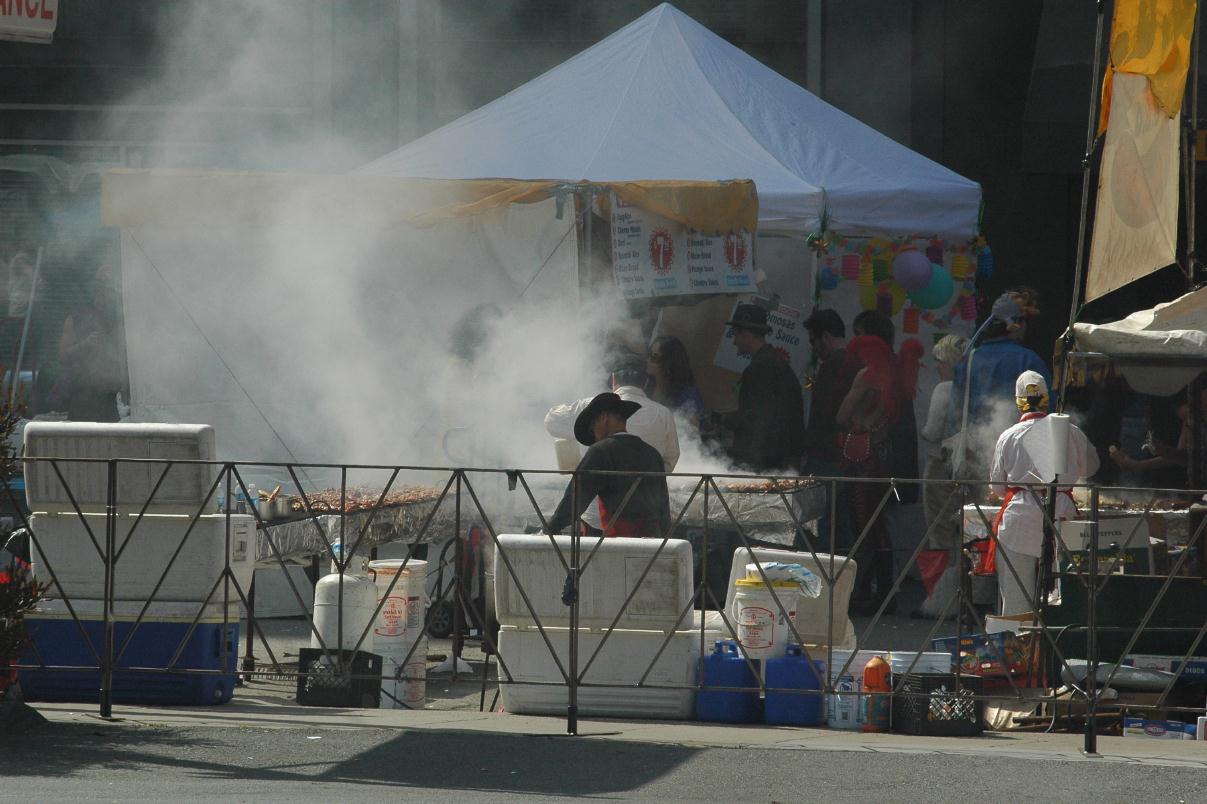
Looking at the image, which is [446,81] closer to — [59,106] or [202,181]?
[59,106]

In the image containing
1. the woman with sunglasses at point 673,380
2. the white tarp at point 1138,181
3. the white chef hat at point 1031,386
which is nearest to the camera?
the white tarp at point 1138,181

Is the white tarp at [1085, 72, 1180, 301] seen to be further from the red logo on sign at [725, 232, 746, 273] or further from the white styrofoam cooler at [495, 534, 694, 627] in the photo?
the white styrofoam cooler at [495, 534, 694, 627]

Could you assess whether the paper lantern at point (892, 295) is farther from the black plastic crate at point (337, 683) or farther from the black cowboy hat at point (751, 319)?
the black plastic crate at point (337, 683)

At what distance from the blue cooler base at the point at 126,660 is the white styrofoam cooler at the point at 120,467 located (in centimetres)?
56

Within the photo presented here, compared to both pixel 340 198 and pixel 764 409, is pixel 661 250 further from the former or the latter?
pixel 340 198

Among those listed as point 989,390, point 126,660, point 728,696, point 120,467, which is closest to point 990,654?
point 728,696

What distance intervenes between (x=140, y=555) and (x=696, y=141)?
5.68 m

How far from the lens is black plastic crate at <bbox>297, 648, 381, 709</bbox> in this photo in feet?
26.2

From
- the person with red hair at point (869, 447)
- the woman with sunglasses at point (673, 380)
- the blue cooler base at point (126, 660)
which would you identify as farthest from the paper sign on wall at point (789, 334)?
the blue cooler base at point (126, 660)

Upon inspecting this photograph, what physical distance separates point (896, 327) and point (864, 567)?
7.75 ft

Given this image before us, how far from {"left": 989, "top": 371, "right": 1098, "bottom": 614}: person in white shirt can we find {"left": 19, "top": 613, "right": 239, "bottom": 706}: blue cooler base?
13.9 feet

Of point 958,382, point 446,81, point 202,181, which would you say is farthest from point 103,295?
point 958,382

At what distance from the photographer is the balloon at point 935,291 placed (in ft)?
40.4

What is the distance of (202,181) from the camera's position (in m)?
10.9
